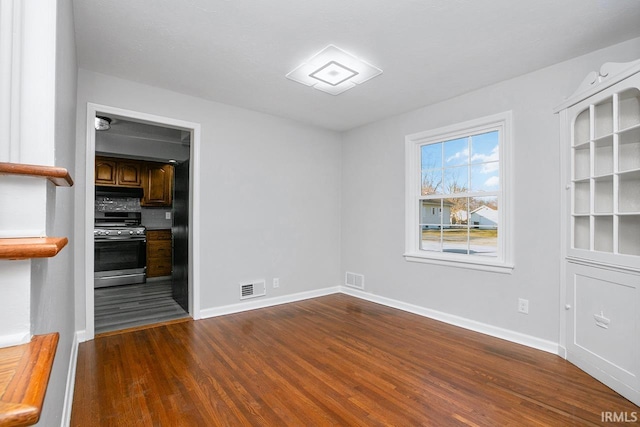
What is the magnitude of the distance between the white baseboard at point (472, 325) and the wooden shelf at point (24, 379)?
351cm

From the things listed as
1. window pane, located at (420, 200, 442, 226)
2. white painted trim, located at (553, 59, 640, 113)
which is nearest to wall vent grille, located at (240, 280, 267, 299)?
window pane, located at (420, 200, 442, 226)

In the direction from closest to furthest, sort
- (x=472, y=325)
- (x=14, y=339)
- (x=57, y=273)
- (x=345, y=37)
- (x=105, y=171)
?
(x=14, y=339)
(x=57, y=273)
(x=345, y=37)
(x=472, y=325)
(x=105, y=171)

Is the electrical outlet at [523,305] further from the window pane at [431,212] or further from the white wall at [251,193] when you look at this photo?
the white wall at [251,193]

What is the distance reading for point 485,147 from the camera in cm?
345

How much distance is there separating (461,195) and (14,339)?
3.78 metres

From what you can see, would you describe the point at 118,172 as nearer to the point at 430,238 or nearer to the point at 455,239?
the point at 430,238

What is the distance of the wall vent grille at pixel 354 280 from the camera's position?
4.67 metres

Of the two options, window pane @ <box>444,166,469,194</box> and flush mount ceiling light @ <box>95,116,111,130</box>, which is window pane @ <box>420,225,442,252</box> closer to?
window pane @ <box>444,166,469,194</box>

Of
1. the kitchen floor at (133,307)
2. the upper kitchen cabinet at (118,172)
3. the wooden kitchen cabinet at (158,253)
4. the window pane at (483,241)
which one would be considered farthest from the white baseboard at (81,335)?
the window pane at (483,241)

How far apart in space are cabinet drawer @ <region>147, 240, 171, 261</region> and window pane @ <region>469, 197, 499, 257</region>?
5394 millimetres

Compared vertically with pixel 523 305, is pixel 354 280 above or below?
below

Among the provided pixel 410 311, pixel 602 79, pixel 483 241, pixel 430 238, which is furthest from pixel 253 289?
pixel 602 79

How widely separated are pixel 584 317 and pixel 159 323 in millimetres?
4071

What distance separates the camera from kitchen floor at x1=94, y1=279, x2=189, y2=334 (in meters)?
3.54
